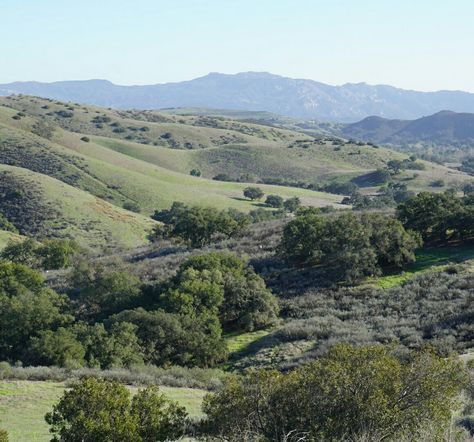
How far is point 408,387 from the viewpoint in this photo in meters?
10.9

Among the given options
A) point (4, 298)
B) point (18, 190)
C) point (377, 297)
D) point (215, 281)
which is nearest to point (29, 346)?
point (4, 298)

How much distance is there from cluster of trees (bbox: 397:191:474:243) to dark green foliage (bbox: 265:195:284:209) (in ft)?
184

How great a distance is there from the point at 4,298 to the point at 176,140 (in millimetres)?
147782

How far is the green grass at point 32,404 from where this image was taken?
15180 mm

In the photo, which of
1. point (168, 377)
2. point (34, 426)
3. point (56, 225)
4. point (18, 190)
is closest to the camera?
point (34, 426)

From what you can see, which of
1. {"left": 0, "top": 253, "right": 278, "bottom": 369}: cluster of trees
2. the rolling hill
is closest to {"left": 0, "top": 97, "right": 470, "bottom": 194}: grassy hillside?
the rolling hill

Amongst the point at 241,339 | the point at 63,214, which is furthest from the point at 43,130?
the point at 241,339

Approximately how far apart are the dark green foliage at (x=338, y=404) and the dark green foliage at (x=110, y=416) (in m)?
0.94

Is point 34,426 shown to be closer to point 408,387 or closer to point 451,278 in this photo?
point 408,387

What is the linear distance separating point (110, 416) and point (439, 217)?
3487 cm

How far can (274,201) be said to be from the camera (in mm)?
101188

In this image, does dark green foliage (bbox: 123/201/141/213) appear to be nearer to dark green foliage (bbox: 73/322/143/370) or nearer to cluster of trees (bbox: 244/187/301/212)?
cluster of trees (bbox: 244/187/301/212)

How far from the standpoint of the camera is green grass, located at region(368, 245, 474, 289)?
1407 inches

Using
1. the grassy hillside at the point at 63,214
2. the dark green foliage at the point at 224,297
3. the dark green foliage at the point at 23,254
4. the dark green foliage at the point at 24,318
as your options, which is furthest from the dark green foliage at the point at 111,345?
the grassy hillside at the point at 63,214
